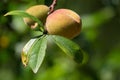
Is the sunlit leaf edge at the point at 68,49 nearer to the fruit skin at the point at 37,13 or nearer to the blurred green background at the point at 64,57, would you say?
the fruit skin at the point at 37,13

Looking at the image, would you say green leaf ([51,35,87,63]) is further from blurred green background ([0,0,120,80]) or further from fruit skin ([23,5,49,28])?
blurred green background ([0,0,120,80])

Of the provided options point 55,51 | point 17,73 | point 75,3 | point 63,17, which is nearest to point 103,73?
point 55,51

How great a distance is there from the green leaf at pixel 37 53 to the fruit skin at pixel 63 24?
4cm

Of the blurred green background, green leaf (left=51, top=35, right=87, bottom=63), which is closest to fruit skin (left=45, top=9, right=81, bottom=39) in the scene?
green leaf (left=51, top=35, right=87, bottom=63)

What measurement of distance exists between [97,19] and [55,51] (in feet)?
1.20

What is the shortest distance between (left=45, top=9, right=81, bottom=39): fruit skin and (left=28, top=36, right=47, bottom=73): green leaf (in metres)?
0.04

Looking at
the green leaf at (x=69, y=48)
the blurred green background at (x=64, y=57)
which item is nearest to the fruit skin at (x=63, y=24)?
the green leaf at (x=69, y=48)

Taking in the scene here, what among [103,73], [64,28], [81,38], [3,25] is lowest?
[103,73]

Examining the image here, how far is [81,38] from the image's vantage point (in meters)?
2.78

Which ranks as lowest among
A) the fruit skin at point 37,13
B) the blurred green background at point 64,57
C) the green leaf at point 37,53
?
the blurred green background at point 64,57

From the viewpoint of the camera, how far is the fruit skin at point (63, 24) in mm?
1257

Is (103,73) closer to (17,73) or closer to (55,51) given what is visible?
(55,51)

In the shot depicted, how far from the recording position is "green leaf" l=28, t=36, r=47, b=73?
124cm

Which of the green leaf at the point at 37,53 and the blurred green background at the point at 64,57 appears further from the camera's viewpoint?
the blurred green background at the point at 64,57
